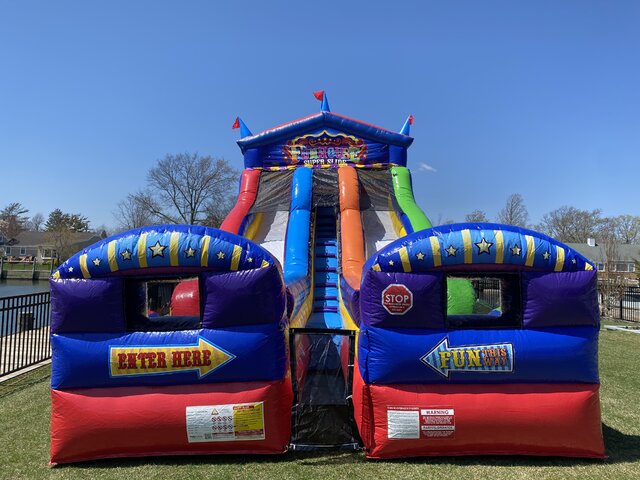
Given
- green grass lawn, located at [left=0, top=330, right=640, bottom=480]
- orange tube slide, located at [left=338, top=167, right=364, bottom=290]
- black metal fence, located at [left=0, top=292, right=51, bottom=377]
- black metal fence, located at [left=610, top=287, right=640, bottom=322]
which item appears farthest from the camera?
black metal fence, located at [left=610, top=287, right=640, bottom=322]

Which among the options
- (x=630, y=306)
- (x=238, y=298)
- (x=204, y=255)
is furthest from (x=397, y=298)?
(x=630, y=306)

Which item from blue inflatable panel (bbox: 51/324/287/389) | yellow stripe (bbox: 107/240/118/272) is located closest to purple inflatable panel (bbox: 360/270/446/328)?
blue inflatable panel (bbox: 51/324/287/389)

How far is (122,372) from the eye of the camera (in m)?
3.95

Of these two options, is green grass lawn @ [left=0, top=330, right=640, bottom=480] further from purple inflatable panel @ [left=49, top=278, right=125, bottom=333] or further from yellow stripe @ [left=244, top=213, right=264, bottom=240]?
yellow stripe @ [left=244, top=213, right=264, bottom=240]

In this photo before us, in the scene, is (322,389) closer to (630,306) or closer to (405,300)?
(405,300)

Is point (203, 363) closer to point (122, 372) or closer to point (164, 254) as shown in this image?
point (122, 372)

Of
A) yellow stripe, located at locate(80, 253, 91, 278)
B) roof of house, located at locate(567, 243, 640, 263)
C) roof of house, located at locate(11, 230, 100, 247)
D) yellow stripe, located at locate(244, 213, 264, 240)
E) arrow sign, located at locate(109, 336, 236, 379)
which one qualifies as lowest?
arrow sign, located at locate(109, 336, 236, 379)

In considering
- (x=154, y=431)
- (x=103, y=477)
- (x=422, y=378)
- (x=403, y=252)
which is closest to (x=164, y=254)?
(x=154, y=431)

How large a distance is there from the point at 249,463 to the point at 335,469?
2.43 ft

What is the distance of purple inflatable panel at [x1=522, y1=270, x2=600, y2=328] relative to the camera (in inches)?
159

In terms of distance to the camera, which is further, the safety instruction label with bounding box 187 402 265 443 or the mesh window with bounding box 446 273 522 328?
the mesh window with bounding box 446 273 522 328

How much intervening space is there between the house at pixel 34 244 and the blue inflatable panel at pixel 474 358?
54861 mm

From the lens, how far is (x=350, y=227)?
885cm

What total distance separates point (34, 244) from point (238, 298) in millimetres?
64736
